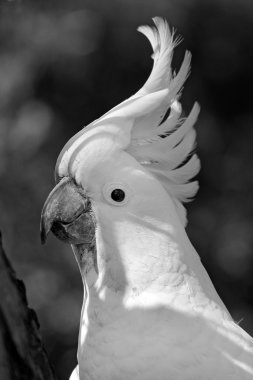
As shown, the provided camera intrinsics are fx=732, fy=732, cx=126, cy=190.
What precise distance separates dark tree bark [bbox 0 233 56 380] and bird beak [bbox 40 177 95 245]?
688mm

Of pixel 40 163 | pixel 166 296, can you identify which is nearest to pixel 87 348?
pixel 166 296

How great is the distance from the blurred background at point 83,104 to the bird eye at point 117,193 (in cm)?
230

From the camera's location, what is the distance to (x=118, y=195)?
2.54 metres

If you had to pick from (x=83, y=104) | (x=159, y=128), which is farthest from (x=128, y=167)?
(x=83, y=104)

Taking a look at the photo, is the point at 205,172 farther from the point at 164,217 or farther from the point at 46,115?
the point at 164,217

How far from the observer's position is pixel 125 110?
8.45 feet

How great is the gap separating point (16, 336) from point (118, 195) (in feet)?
2.70

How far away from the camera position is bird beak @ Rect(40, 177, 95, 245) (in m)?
2.58

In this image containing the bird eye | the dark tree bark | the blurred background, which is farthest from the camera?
the blurred background

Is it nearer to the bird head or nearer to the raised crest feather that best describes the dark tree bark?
the bird head

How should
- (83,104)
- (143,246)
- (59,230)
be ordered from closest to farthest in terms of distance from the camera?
(143,246), (59,230), (83,104)

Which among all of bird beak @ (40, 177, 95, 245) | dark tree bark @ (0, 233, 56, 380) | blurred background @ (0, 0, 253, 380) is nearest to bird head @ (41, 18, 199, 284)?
bird beak @ (40, 177, 95, 245)

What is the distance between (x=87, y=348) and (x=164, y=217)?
52cm

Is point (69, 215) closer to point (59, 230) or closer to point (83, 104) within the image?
point (59, 230)
